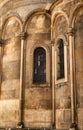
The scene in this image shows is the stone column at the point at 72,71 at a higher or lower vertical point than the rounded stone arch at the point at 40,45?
lower

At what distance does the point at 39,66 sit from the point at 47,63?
0.65 metres

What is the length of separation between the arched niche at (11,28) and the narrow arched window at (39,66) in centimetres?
201

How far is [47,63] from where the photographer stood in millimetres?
15695

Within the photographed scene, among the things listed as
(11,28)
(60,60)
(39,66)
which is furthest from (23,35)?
(60,60)

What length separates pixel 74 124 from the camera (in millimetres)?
12336

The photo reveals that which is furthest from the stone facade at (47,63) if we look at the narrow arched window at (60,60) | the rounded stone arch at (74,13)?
the narrow arched window at (60,60)

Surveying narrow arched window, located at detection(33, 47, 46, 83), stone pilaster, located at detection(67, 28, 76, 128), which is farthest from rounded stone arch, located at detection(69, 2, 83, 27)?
narrow arched window, located at detection(33, 47, 46, 83)

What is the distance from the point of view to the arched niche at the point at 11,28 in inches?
676

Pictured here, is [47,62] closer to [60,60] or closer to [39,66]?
[39,66]

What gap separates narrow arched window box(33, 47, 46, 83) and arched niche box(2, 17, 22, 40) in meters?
2.01

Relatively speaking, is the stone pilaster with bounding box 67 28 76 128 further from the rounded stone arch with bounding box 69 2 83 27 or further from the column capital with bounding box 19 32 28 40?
the column capital with bounding box 19 32 28 40

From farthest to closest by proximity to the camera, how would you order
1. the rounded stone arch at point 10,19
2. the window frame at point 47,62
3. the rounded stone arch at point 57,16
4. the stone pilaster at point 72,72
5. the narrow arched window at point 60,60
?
the rounded stone arch at point 10,19
the window frame at point 47,62
the narrow arched window at point 60,60
the rounded stone arch at point 57,16
the stone pilaster at point 72,72

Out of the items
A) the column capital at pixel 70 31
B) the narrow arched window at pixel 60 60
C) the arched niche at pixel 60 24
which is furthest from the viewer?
the narrow arched window at pixel 60 60

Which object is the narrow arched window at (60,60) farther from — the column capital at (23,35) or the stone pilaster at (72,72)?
the column capital at (23,35)
